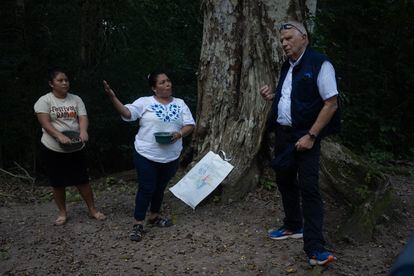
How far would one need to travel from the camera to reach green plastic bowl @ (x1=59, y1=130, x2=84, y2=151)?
5.13 meters

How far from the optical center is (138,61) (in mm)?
10039

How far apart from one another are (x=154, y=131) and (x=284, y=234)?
163cm

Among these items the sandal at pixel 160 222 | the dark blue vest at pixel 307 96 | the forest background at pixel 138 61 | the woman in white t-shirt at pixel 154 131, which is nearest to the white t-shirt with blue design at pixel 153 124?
the woman in white t-shirt at pixel 154 131

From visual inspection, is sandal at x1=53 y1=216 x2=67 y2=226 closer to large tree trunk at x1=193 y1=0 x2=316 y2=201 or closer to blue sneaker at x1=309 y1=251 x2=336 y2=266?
large tree trunk at x1=193 y1=0 x2=316 y2=201

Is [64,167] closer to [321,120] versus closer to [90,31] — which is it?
[321,120]

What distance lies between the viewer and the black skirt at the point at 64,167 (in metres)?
5.27

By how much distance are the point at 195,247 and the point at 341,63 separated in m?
7.45

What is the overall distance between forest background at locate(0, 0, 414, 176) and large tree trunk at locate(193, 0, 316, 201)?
262 centimetres

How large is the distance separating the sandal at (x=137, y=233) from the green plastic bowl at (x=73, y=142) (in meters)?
1.03

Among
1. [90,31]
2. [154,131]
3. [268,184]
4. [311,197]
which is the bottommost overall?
[268,184]

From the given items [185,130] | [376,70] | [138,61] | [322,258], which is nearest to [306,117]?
[322,258]

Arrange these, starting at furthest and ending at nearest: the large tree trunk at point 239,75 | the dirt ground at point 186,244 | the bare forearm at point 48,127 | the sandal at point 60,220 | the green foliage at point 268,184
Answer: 1. the green foliage at point 268,184
2. the large tree trunk at point 239,75
3. the sandal at point 60,220
4. the bare forearm at point 48,127
5. the dirt ground at point 186,244

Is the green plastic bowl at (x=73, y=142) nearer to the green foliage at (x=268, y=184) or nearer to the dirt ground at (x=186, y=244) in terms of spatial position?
the dirt ground at (x=186, y=244)

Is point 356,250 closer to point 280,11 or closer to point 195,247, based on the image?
Answer: point 195,247
